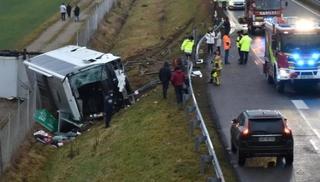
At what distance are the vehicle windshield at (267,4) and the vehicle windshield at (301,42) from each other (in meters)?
18.5

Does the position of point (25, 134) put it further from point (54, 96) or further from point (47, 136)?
point (54, 96)

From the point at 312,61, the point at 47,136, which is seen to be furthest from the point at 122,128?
the point at 312,61

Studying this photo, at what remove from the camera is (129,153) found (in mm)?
27016

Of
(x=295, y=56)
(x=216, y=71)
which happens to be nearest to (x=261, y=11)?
(x=216, y=71)

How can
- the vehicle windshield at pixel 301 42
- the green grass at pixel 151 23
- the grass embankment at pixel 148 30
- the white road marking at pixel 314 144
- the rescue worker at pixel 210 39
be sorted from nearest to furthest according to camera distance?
1. the white road marking at pixel 314 144
2. the vehicle windshield at pixel 301 42
3. the rescue worker at pixel 210 39
4. the grass embankment at pixel 148 30
5. the green grass at pixel 151 23

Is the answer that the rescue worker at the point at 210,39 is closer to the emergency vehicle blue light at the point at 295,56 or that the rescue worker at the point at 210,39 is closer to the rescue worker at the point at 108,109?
the emergency vehicle blue light at the point at 295,56

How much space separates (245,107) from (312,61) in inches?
165

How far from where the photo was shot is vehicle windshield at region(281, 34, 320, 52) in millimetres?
32969

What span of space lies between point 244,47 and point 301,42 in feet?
22.6

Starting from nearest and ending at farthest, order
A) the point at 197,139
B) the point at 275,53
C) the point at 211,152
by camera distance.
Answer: the point at 211,152 → the point at 197,139 → the point at 275,53

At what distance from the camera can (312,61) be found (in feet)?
109

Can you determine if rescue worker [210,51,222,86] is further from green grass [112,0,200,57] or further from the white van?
the white van

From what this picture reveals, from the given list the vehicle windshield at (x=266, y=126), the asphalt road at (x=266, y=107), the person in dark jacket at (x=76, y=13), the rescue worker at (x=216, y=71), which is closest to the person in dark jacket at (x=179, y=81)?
the asphalt road at (x=266, y=107)

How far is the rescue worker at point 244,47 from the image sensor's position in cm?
3920
